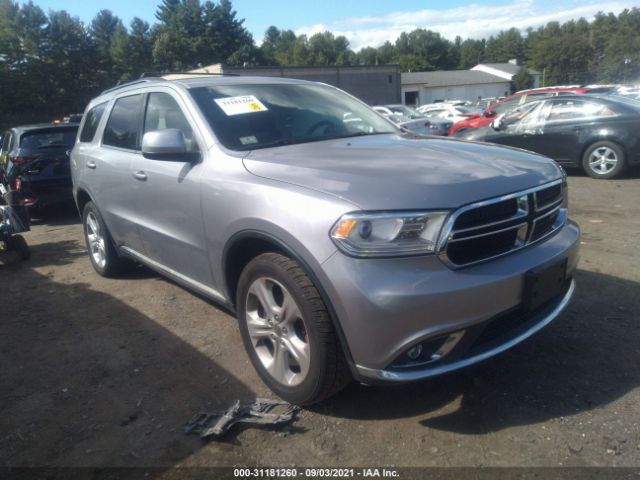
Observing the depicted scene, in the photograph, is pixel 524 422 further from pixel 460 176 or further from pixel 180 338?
pixel 180 338

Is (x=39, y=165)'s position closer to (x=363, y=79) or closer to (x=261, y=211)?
(x=261, y=211)

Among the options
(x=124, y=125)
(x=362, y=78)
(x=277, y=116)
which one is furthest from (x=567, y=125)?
(x=362, y=78)

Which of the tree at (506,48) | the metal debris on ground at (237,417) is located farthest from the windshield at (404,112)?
the tree at (506,48)

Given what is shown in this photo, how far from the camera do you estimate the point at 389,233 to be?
2.35m

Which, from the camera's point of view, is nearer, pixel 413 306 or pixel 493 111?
pixel 413 306

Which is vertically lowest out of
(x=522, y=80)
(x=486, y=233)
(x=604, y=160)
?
(x=604, y=160)

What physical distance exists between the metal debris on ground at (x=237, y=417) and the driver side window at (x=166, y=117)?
1599mm

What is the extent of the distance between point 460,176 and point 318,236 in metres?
0.78

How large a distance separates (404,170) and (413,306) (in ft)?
2.45

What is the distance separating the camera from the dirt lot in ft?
8.25

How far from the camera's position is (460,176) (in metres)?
2.58

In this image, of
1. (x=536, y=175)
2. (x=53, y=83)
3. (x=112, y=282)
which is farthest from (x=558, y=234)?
(x=53, y=83)

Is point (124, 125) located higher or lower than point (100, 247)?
higher

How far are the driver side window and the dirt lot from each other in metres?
1.47
